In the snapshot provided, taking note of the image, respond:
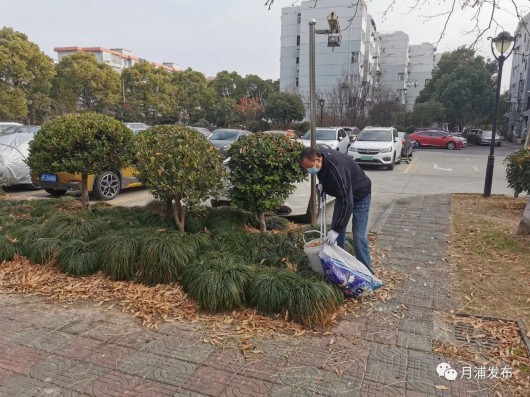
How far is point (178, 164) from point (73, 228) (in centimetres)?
157

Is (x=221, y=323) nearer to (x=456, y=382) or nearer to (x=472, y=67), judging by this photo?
(x=456, y=382)

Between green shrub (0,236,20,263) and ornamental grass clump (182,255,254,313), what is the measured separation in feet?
7.33

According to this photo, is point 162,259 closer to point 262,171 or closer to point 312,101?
point 262,171

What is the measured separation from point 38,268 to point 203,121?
127 ft

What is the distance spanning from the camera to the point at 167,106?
41.9 m

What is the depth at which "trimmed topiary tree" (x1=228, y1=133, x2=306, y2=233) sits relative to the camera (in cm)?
478

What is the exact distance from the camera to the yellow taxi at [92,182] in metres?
8.34

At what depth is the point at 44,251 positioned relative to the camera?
4430 mm

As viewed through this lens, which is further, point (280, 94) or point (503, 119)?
point (503, 119)

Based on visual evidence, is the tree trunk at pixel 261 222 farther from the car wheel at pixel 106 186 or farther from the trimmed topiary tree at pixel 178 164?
the car wheel at pixel 106 186

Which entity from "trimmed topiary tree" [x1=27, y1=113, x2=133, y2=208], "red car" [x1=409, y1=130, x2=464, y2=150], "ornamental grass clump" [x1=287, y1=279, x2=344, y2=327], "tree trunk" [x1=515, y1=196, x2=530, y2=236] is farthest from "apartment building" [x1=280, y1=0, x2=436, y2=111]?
"ornamental grass clump" [x1=287, y1=279, x2=344, y2=327]

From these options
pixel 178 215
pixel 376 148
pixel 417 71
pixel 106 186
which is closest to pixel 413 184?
pixel 376 148

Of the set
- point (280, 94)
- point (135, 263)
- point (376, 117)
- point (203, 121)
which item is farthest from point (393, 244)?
point (203, 121)

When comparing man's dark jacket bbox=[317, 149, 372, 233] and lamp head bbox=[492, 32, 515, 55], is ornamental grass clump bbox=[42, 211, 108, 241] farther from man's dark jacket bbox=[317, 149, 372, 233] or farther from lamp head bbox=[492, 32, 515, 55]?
lamp head bbox=[492, 32, 515, 55]
